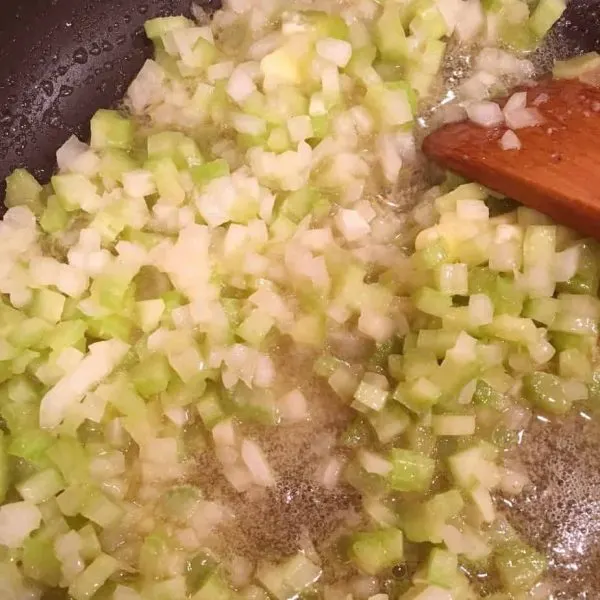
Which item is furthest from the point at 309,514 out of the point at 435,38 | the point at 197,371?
the point at 435,38

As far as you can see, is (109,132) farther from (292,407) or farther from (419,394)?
(419,394)

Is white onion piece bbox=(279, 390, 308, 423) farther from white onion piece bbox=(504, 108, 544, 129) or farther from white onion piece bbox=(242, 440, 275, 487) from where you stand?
white onion piece bbox=(504, 108, 544, 129)

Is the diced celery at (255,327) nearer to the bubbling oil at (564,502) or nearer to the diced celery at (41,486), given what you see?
the diced celery at (41,486)

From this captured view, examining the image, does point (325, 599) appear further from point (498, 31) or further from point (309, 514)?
point (498, 31)

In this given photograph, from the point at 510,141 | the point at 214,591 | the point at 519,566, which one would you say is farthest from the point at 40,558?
the point at 510,141

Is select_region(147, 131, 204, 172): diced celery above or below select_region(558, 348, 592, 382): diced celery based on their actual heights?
above

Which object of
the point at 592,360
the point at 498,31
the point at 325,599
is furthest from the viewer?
the point at 498,31

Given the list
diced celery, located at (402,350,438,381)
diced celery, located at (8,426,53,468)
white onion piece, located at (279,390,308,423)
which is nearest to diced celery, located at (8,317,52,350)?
diced celery, located at (8,426,53,468)
